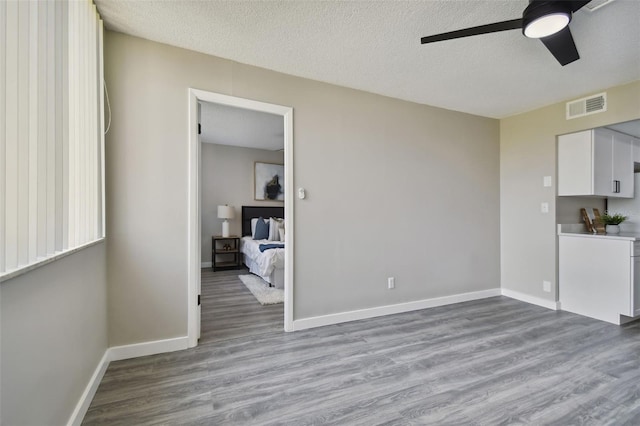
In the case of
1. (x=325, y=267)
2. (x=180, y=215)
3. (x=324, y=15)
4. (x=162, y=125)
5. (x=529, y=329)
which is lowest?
(x=529, y=329)

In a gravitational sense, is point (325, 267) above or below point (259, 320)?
above

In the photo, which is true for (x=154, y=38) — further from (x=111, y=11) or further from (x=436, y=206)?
(x=436, y=206)

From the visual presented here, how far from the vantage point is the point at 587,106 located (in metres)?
3.23

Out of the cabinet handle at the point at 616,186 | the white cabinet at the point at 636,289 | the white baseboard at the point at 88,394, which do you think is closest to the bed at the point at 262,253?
the white baseboard at the point at 88,394

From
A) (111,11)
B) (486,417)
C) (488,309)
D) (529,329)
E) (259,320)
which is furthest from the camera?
(488,309)

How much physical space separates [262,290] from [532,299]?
3683 mm

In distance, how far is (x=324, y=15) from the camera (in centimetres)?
199

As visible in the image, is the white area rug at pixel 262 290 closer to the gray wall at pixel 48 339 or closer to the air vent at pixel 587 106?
the gray wall at pixel 48 339

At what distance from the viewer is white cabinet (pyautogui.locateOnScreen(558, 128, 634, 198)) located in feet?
10.9

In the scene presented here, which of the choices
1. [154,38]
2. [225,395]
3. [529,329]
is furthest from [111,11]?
[529,329]

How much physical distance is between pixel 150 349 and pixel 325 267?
1680mm

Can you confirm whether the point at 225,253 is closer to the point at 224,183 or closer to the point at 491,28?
the point at 224,183

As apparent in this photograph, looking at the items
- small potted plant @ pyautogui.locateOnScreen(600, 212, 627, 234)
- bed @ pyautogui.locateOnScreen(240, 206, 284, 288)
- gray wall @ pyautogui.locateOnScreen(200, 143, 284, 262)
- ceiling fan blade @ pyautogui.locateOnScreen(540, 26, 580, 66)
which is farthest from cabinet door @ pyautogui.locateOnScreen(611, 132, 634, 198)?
gray wall @ pyautogui.locateOnScreen(200, 143, 284, 262)

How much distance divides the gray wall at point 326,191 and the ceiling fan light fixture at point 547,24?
1.71 m
